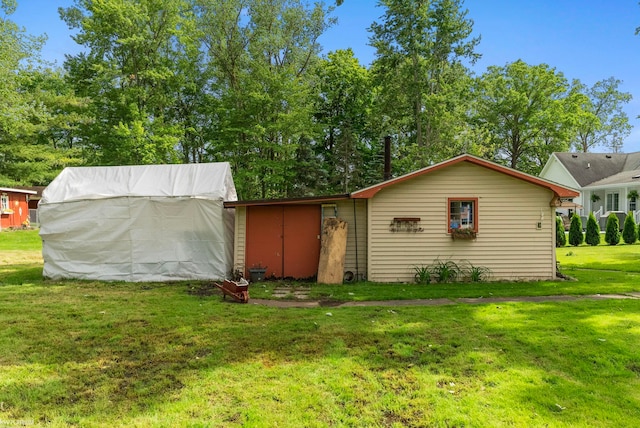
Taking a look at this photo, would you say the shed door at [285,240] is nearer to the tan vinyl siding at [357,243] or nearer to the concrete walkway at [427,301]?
the tan vinyl siding at [357,243]

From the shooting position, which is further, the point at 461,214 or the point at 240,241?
the point at 240,241

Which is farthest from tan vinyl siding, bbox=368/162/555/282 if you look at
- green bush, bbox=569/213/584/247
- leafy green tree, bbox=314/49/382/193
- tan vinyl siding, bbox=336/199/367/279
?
leafy green tree, bbox=314/49/382/193

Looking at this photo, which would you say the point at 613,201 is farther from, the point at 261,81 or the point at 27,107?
the point at 27,107

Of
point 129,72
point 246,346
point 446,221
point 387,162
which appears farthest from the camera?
point 129,72

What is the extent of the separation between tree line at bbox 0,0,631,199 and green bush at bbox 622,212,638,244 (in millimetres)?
8617

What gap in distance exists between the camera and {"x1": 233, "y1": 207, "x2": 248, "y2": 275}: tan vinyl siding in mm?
9820

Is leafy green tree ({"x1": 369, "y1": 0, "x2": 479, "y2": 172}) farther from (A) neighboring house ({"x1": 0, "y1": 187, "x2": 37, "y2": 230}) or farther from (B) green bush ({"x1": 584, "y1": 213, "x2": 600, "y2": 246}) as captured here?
(A) neighboring house ({"x1": 0, "y1": 187, "x2": 37, "y2": 230})

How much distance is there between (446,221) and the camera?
927cm

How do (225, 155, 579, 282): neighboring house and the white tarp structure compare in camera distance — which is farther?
the white tarp structure

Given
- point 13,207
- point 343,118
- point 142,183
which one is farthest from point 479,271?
point 13,207

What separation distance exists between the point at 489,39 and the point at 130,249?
70.3ft

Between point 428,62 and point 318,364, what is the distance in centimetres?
2058

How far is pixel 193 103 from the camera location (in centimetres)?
2425

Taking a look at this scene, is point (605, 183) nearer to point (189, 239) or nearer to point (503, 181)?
point (503, 181)
